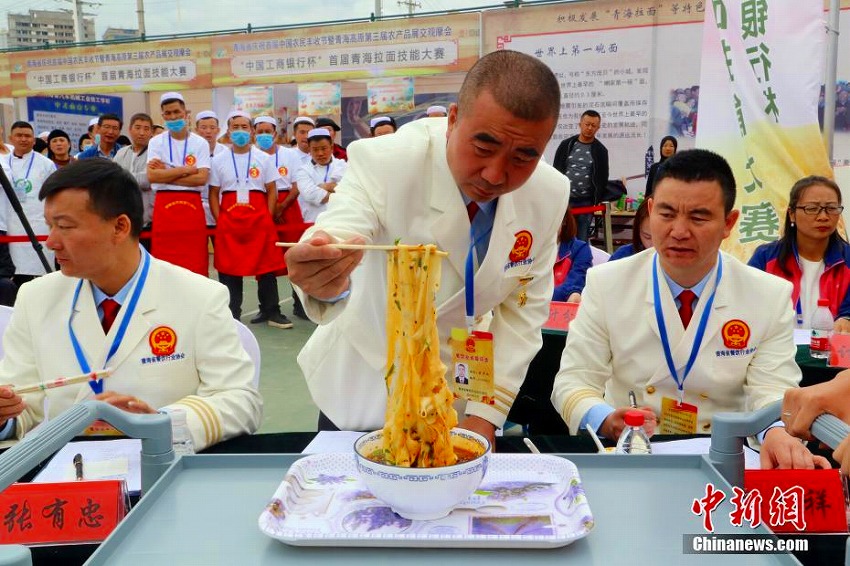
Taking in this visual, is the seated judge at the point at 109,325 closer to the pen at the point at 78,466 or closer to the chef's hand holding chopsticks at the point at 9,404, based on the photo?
the chef's hand holding chopsticks at the point at 9,404

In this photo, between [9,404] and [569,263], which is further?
[569,263]

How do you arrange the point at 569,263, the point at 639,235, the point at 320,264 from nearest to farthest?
the point at 320,264 < the point at 639,235 < the point at 569,263

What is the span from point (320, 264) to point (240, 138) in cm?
505

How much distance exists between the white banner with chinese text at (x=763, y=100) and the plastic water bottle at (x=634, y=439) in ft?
9.42

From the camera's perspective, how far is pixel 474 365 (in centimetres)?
173

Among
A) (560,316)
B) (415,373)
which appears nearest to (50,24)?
(560,316)

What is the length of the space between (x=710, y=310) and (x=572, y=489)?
46.6 inches

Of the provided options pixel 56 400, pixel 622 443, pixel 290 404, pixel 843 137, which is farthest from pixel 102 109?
pixel 622 443

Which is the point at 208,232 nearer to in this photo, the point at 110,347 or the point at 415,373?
the point at 110,347

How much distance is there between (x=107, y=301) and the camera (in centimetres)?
189

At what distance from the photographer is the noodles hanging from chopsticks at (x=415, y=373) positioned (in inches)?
37.6

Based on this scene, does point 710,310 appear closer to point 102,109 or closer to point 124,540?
point 124,540

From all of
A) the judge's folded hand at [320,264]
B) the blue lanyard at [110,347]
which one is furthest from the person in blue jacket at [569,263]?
the judge's folded hand at [320,264]

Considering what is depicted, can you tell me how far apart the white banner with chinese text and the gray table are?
336 cm
